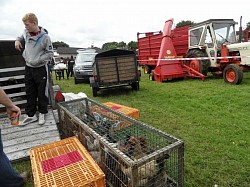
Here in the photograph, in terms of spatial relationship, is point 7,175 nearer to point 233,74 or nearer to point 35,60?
point 35,60

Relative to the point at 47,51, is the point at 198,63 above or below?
below

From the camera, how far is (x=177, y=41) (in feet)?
38.4

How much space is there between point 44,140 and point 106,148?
147 cm

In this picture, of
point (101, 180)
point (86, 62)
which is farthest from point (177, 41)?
point (101, 180)

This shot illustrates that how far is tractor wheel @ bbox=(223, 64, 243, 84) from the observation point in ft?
23.8

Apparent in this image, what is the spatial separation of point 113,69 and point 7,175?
209 inches

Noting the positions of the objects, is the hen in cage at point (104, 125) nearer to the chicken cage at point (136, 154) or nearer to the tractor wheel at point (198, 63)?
the chicken cage at point (136, 154)

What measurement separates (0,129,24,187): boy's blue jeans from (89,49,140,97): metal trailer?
5.01 metres

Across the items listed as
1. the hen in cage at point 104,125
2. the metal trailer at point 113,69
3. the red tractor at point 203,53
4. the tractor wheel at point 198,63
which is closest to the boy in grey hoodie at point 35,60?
the hen in cage at point 104,125

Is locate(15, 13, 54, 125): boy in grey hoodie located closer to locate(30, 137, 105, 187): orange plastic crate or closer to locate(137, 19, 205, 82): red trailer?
locate(30, 137, 105, 187): orange plastic crate

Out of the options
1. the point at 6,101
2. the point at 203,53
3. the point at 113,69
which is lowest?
the point at 6,101

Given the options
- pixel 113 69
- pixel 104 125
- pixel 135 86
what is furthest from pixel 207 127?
pixel 135 86

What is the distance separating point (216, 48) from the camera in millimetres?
8891

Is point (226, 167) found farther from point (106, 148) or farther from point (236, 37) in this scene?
point (236, 37)
